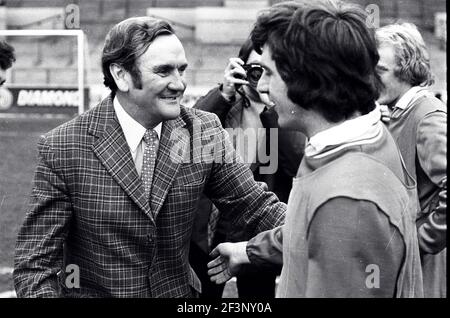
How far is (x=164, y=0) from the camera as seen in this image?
22484 mm

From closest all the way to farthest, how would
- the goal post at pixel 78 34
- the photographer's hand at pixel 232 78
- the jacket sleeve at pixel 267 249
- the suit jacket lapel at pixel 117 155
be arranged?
the jacket sleeve at pixel 267 249 → the suit jacket lapel at pixel 117 155 → the photographer's hand at pixel 232 78 → the goal post at pixel 78 34

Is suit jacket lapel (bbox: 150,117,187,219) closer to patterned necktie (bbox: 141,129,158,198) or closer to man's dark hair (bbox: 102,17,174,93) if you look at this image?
patterned necktie (bbox: 141,129,158,198)

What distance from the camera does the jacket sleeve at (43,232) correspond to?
2352mm

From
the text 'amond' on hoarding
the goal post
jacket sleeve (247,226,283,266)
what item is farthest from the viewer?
the text 'amond' on hoarding

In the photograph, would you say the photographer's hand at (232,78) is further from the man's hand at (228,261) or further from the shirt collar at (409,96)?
the man's hand at (228,261)

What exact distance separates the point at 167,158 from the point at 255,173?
1.10m

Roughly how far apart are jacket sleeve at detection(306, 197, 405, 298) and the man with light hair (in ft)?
3.17

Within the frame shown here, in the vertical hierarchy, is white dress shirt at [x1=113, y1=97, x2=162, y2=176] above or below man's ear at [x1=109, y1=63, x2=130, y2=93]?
below

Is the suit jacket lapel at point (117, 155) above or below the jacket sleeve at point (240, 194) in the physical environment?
above

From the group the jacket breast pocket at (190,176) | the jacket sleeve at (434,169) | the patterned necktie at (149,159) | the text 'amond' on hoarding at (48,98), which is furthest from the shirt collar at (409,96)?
the text 'amond' on hoarding at (48,98)

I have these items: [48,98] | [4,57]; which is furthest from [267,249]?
[48,98]

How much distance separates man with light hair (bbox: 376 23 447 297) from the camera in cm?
274

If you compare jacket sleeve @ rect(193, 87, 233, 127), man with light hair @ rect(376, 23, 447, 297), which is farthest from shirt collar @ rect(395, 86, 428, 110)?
jacket sleeve @ rect(193, 87, 233, 127)
